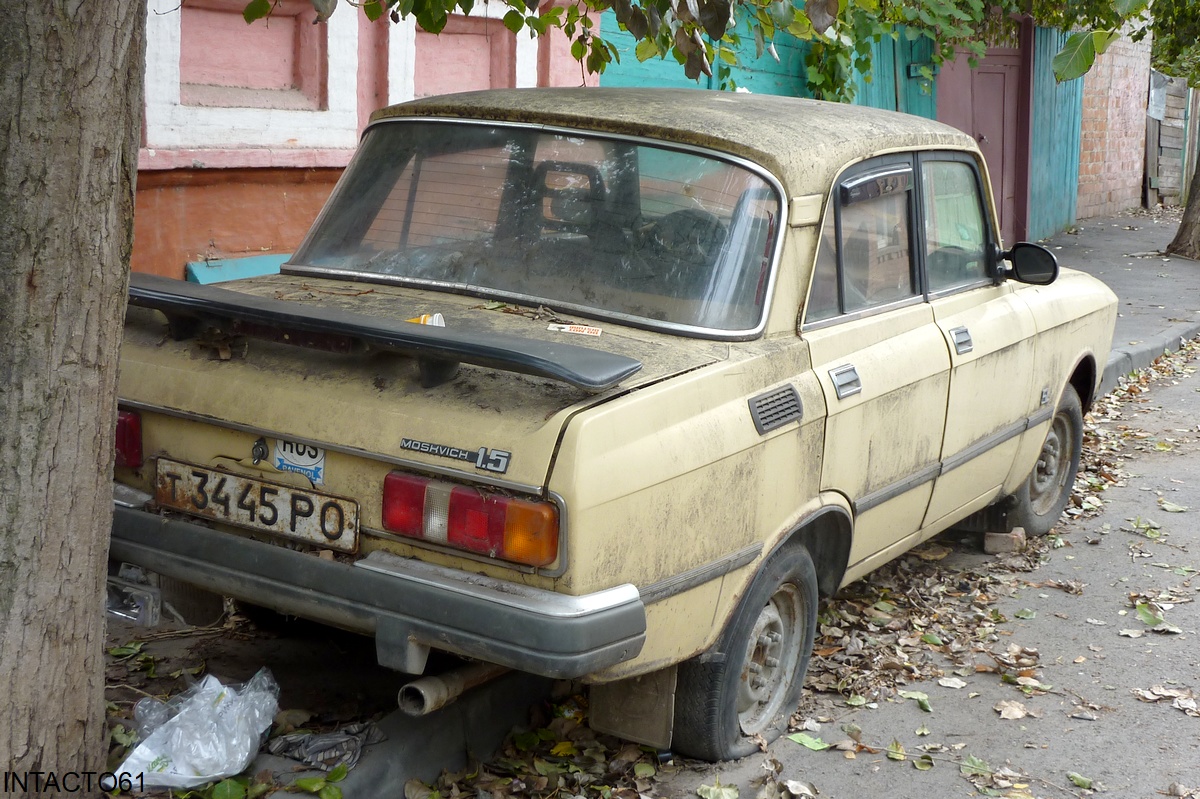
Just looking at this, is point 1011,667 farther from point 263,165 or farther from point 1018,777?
point 263,165

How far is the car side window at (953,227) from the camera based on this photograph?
4.62 metres

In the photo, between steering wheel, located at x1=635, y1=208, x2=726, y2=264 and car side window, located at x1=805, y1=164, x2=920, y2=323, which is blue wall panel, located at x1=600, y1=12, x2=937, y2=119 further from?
steering wheel, located at x1=635, y1=208, x2=726, y2=264

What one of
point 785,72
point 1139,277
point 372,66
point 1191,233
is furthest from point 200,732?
point 1191,233

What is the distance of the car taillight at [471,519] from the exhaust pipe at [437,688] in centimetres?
37

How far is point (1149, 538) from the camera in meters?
6.04

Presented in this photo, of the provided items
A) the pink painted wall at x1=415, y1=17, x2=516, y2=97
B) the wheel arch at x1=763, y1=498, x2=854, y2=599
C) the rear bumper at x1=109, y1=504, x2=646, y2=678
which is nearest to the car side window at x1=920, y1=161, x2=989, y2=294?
the wheel arch at x1=763, y1=498, x2=854, y2=599

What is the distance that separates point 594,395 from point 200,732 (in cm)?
133

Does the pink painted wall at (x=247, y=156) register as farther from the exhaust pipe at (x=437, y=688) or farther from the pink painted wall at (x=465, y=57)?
the exhaust pipe at (x=437, y=688)

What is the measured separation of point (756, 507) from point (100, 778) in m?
1.80

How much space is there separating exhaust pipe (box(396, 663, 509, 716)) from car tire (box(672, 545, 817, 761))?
2.08 ft

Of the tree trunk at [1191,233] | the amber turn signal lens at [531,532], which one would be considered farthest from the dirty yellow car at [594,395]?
the tree trunk at [1191,233]

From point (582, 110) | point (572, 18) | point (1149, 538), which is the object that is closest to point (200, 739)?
point (582, 110)

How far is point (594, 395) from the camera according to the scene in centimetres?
302

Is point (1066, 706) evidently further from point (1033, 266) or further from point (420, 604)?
point (420, 604)
